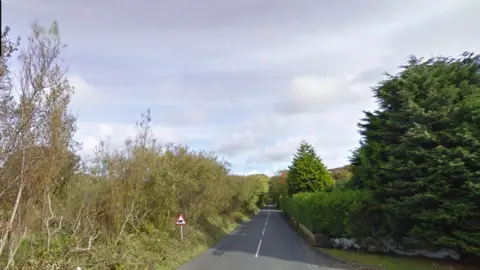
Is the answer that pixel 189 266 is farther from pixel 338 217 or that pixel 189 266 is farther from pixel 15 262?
pixel 338 217

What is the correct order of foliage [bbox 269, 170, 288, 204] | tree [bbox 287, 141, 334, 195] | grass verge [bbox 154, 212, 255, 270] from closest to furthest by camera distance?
grass verge [bbox 154, 212, 255, 270], tree [bbox 287, 141, 334, 195], foliage [bbox 269, 170, 288, 204]

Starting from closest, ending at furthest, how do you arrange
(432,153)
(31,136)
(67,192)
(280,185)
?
(31,136)
(67,192)
(432,153)
(280,185)

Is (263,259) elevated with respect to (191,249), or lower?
lower

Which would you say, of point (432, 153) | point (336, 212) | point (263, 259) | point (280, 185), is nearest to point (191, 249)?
point (263, 259)

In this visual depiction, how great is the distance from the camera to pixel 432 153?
12.6 m

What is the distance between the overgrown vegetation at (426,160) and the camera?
38.9 ft

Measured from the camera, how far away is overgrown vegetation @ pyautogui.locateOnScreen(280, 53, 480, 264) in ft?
38.9

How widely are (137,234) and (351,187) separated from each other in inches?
646

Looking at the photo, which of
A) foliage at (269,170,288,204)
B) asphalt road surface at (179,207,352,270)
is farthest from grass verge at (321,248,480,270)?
foliage at (269,170,288,204)

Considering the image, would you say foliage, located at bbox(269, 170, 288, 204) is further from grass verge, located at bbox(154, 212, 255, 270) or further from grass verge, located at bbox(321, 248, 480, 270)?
grass verge, located at bbox(321, 248, 480, 270)

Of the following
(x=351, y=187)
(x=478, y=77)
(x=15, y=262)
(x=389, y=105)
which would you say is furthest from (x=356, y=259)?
(x=15, y=262)

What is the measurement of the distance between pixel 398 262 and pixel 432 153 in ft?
15.9

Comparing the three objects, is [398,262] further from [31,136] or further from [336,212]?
[31,136]

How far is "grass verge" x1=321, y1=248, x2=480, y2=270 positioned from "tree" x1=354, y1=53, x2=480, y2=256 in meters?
0.86
